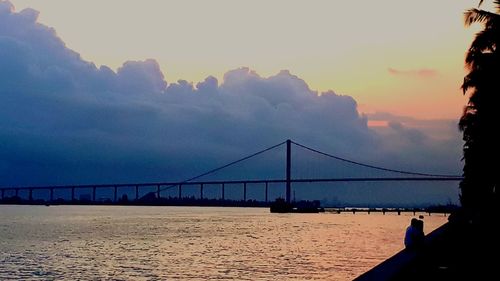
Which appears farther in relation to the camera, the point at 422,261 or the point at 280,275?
the point at 280,275

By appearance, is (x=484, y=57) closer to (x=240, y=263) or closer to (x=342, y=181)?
(x=240, y=263)

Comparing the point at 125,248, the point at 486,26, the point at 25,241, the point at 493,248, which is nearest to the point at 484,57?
the point at 486,26

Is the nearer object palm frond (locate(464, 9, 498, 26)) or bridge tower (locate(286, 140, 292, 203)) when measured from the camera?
palm frond (locate(464, 9, 498, 26))

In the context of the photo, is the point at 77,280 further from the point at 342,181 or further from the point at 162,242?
the point at 342,181

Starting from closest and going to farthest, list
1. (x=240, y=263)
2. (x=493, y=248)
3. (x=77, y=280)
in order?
(x=493, y=248)
(x=77, y=280)
(x=240, y=263)

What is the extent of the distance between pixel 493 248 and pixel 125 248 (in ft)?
85.6

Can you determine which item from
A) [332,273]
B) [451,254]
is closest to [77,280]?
[332,273]

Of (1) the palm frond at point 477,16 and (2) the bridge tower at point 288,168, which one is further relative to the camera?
(2) the bridge tower at point 288,168

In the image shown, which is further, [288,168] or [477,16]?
[288,168]

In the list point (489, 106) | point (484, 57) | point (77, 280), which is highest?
point (484, 57)

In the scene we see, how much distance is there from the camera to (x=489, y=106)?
19.5 metres

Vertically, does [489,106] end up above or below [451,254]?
above

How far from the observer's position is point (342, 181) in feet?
416

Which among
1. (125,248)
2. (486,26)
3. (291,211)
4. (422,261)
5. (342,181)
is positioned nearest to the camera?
(422,261)
